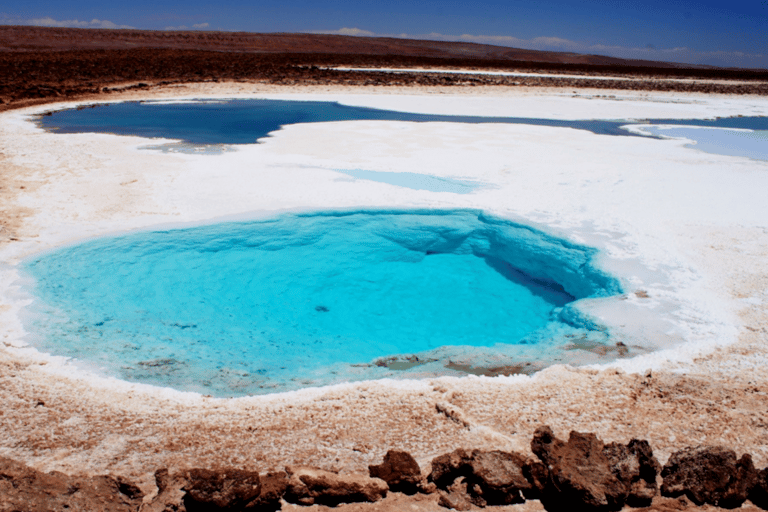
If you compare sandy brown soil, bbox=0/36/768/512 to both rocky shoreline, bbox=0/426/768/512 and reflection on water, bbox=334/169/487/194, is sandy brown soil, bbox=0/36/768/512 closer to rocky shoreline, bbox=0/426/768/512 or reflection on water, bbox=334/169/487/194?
rocky shoreline, bbox=0/426/768/512

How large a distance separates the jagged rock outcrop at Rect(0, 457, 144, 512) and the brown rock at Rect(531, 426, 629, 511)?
1479 millimetres

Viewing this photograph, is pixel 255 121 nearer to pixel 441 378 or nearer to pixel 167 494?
pixel 441 378

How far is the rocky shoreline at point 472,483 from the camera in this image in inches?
74.7

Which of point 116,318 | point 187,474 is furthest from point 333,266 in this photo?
point 187,474

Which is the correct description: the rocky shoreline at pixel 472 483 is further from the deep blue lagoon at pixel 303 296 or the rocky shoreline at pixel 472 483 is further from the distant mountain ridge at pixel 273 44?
the distant mountain ridge at pixel 273 44

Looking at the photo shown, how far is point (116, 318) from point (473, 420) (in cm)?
253

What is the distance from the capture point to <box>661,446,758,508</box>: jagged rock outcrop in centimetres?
199

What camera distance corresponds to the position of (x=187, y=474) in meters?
2.05

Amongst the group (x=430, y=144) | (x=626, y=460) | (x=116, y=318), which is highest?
(x=430, y=144)

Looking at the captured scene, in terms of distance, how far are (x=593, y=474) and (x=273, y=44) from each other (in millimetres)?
63807

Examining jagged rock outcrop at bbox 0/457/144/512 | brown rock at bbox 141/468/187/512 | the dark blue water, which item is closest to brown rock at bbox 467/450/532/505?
brown rock at bbox 141/468/187/512

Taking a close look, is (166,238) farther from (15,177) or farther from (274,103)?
(274,103)

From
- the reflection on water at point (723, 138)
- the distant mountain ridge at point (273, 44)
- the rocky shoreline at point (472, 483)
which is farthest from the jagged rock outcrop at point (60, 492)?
the distant mountain ridge at point (273, 44)

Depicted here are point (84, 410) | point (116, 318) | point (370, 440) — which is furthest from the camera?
point (116, 318)
